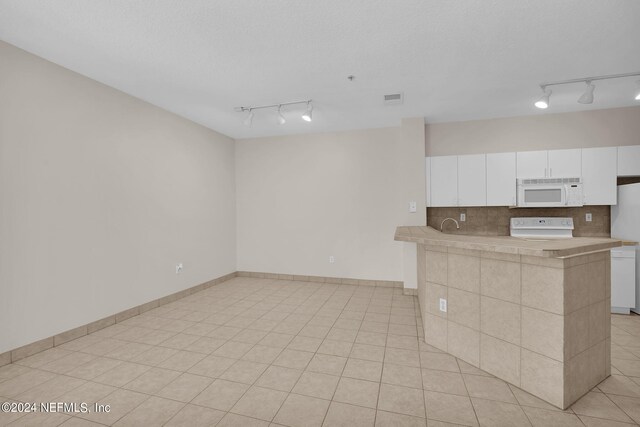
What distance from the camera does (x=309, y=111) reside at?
3.82m

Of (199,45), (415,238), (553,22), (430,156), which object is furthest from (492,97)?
(199,45)

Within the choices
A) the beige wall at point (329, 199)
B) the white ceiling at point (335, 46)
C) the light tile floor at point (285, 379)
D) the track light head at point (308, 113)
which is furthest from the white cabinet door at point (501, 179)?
the track light head at point (308, 113)

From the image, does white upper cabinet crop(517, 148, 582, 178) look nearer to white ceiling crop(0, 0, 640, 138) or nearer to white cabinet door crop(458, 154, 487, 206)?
white cabinet door crop(458, 154, 487, 206)

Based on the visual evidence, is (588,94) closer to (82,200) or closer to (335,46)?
(335,46)

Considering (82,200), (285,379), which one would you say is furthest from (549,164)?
(82,200)

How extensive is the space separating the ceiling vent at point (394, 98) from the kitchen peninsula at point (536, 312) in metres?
1.96

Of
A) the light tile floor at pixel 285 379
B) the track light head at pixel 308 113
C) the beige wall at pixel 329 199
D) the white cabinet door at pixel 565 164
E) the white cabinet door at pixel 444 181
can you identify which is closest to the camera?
the light tile floor at pixel 285 379

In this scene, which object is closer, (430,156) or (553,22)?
(553,22)

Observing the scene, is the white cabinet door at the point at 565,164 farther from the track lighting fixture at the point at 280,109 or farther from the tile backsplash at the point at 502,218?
the track lighting fixture at the point at 280,109

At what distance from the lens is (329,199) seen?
5.24m

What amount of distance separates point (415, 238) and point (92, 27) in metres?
3.22

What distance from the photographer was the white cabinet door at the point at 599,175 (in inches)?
154

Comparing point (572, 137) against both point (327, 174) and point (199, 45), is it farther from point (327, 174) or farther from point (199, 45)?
point (199, 45)

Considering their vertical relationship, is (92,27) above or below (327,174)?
above
